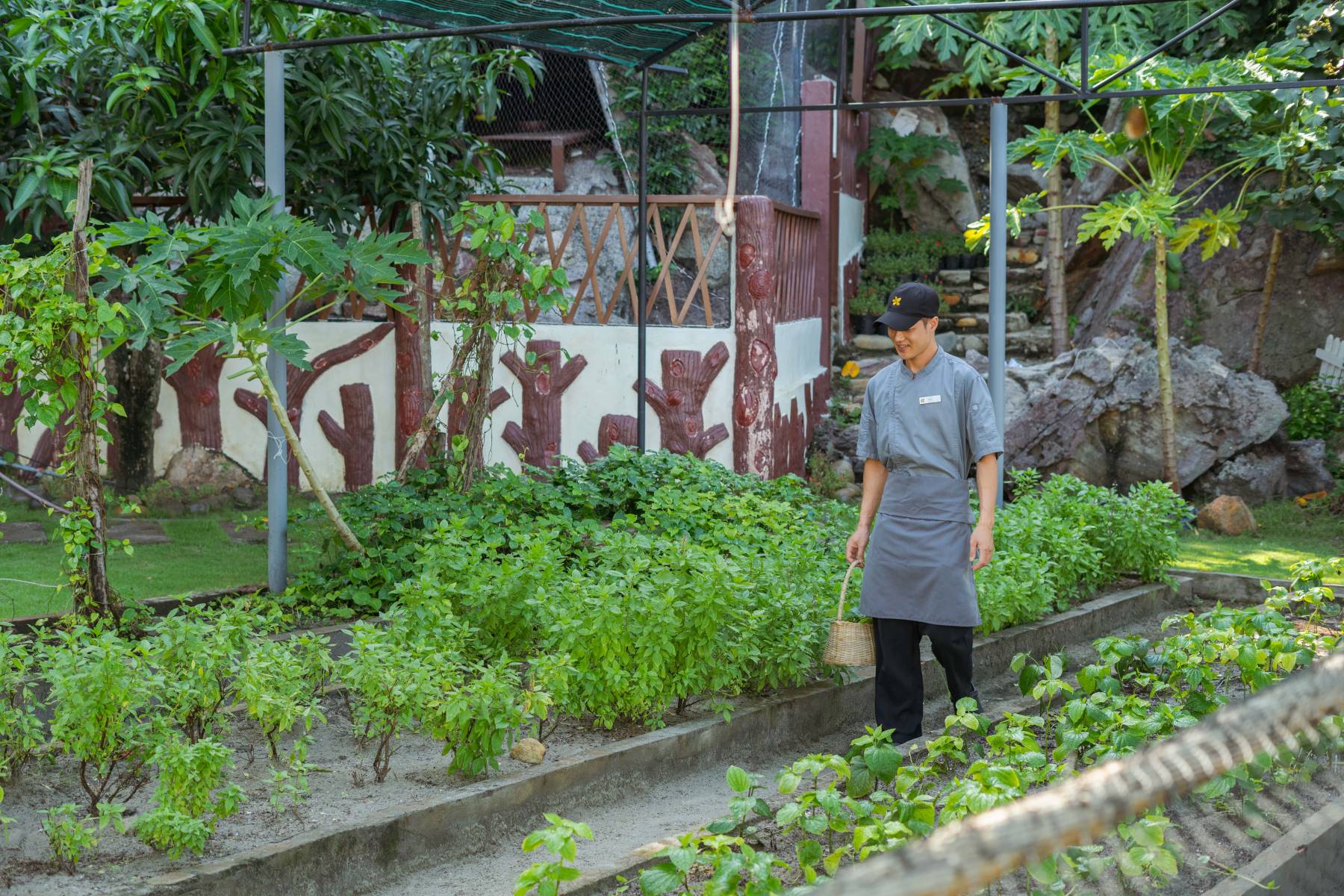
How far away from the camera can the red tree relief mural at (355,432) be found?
32.9 feet

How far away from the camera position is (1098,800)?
149 cm

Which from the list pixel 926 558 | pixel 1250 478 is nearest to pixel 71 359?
pixel 926 558

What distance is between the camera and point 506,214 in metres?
6.63

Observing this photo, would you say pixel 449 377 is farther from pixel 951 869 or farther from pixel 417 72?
pixel 951 869

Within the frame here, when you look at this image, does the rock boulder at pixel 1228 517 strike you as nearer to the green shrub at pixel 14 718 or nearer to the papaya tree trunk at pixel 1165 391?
the papaya tree trunk at pixel 1165 391

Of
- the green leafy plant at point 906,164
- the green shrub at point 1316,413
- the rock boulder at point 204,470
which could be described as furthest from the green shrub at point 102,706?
the green leafy plant at point 906,164

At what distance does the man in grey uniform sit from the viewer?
14.7ft

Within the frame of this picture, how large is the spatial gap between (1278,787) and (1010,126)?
1551 cm

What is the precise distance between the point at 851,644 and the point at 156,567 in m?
4.46

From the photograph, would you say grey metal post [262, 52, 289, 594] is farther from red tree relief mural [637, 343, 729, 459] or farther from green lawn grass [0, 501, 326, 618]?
red tree relief mural [637, 343, 729, 459]

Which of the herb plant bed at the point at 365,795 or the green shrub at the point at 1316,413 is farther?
the green shrub at the point at 1316,413

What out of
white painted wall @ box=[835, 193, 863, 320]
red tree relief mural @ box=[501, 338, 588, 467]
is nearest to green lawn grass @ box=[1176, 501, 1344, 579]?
red tree relief mural @ box=[501, 338, 588, 467]

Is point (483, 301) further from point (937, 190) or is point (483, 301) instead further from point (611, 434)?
point (937, 190)

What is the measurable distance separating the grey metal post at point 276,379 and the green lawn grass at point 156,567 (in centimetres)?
14
